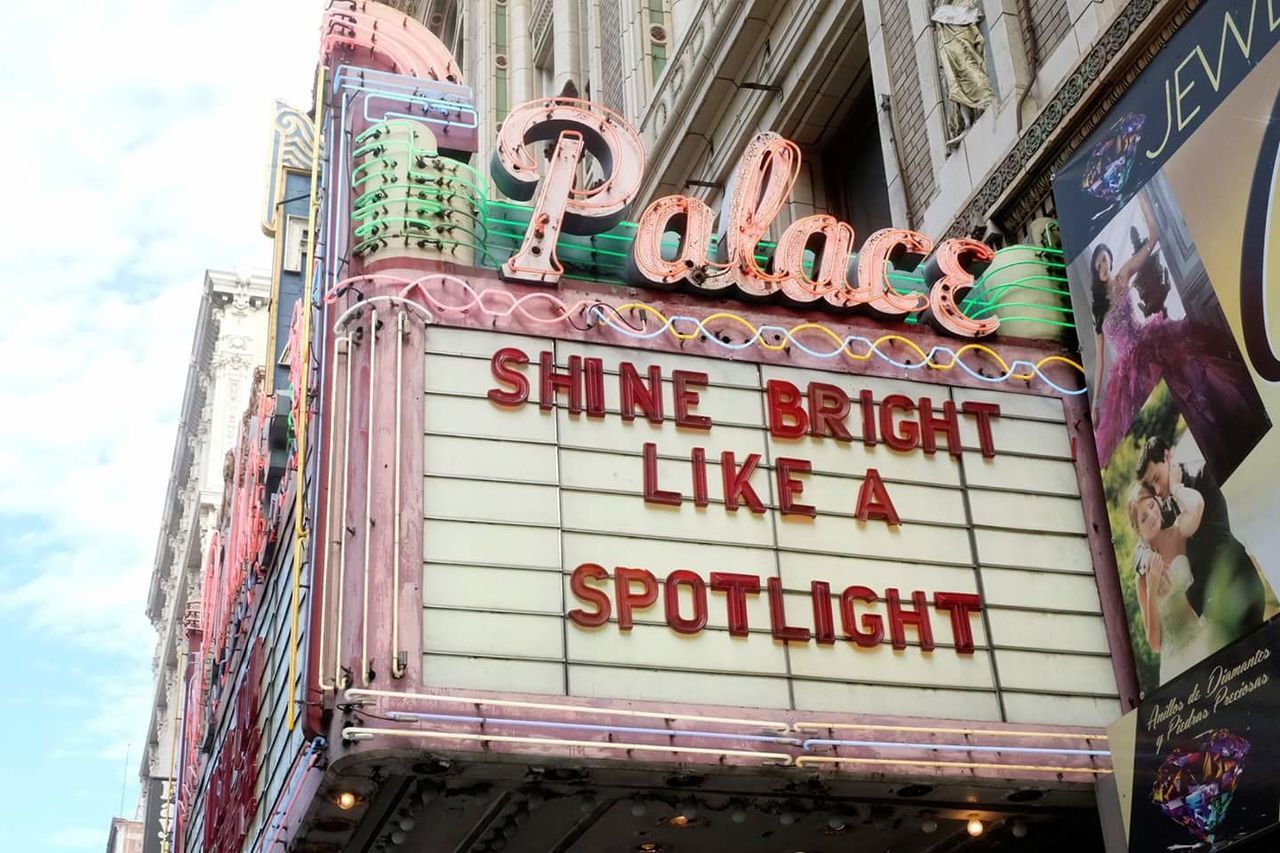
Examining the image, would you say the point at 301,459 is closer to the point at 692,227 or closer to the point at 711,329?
the point at 711,329

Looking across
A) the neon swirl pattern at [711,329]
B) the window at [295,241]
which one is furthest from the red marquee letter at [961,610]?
the window at [295,241]

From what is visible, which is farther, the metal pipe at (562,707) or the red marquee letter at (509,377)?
the red marquee letter at (509,377)

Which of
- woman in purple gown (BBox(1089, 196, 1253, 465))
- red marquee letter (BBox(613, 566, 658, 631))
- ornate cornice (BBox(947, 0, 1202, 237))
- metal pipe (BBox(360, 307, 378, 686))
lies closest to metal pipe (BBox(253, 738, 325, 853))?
metal pipe (BBox(360, 307, 378, 686))

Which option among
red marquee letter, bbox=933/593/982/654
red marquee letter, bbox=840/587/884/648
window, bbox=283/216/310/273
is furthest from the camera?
window, bbox=283/216/310/273

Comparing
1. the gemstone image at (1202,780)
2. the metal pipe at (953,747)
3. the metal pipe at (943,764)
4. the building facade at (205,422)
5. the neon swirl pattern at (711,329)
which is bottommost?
→ the gemstone image at (1202,780)

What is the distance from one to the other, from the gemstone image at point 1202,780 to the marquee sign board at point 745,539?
128 cm

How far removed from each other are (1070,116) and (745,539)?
5.39 meters

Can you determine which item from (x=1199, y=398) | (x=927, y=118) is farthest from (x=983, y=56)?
(x=1199, y=398)

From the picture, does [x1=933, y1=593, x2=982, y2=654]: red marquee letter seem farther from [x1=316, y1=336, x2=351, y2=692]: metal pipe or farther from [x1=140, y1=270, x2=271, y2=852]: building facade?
[x1=140, y1=270, x2=271, y2=852]: building facade

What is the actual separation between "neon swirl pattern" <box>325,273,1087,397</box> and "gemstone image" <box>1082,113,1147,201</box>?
5.51ft

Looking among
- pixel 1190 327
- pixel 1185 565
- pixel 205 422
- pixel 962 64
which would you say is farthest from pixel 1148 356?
pixel 205 422

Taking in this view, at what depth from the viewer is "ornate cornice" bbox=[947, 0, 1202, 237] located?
14836 mm

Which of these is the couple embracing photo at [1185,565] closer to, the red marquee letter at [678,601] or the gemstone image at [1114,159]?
the gemstone image at [1114,159]

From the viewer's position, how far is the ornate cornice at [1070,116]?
14836 mm
